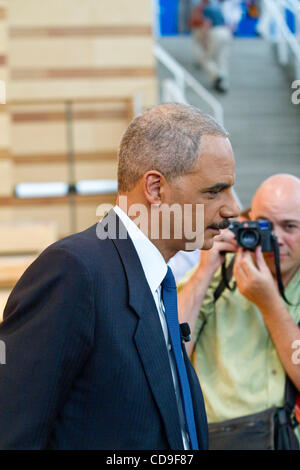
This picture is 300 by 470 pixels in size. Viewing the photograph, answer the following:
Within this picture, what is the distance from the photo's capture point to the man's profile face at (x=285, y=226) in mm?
2043

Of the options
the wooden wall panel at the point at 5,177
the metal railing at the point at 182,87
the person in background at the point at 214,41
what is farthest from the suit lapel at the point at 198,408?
the person in background at the point at 214,41

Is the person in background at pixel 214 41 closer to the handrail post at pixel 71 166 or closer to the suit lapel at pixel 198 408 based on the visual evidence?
the handrail post at pixel 71 166

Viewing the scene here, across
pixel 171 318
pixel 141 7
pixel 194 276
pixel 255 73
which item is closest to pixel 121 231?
pixel 171 318

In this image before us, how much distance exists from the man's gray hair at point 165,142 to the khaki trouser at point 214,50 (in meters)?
6.46

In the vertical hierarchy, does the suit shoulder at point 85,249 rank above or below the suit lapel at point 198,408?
above

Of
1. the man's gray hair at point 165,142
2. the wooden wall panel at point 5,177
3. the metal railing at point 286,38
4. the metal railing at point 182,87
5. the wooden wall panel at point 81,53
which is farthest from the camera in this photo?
the metal railing at point 286,38

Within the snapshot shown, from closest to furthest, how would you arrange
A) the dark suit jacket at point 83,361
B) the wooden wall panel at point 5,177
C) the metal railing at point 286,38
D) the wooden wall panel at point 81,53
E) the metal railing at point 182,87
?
the dark suit jacket at point 83,361 → the wooden wall panel at point 5,177 → the metal railing at point 182,87 → the wooden wall panel at point 81,53 → the metal railing at point 286,38

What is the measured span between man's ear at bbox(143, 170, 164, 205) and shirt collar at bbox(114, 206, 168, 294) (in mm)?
62

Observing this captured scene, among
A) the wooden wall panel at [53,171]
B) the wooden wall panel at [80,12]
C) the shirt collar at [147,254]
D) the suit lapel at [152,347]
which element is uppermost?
the wooden wall panel at [80,12]

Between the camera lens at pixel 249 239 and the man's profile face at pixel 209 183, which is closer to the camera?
the man's profile face at pixel 209 183

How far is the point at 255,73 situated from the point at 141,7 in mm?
2011

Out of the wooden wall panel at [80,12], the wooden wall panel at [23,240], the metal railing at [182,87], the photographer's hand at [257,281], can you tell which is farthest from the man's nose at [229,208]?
the wooden wall panel at [80,12]

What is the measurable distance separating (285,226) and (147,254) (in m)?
0.94

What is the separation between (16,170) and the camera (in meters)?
6.54
